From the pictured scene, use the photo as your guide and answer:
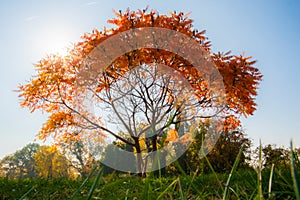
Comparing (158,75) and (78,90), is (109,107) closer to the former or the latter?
(78,90)

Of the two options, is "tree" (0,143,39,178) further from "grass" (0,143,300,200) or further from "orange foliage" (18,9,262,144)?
"grass" (0,143,300,200)

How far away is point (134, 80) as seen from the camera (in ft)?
29.9

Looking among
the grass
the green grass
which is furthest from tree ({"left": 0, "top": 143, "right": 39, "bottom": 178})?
the grass

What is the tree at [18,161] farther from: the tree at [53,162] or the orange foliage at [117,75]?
the orange foliage at [117,75]

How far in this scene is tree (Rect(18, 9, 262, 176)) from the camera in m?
7.24

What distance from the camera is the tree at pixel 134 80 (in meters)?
7.24

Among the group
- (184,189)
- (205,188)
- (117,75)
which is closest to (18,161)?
(117,75)

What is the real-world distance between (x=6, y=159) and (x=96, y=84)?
3609 cm

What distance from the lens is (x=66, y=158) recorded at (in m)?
24.0

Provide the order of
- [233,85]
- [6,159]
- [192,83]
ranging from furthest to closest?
[6,159] → [192,83] → [233,85]

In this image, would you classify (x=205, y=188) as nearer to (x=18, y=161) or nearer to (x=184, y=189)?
(x=184, y=189)

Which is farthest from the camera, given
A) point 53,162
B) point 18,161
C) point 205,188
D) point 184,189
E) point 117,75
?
point 18,161

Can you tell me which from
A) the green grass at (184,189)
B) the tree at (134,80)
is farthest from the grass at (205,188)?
the tree at (134,80)

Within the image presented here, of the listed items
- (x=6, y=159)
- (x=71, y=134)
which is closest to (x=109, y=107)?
(x=71, y=134)
